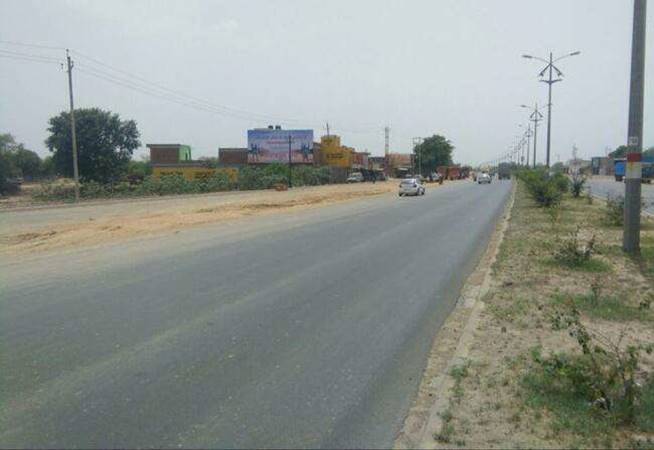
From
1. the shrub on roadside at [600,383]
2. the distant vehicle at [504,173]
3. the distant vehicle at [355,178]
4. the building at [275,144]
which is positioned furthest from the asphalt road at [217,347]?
the distant vehicle at [504,173]

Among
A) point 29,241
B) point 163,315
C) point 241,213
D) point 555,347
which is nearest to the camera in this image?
point 555,347

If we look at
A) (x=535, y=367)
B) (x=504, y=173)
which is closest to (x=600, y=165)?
(x=504, y=173)

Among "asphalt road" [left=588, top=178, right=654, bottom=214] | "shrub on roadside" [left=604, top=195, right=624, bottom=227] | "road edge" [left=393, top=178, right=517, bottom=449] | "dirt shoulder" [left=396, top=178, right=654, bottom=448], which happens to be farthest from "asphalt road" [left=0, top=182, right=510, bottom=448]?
"asphalt road" [left=588, top=178, right=654, bottom=214]

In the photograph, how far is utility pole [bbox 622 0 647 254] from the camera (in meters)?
13.6

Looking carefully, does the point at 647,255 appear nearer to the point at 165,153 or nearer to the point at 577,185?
the point at 577,185

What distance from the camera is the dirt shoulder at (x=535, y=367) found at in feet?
14.3

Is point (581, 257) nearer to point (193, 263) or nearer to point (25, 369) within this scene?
point (193, 263)

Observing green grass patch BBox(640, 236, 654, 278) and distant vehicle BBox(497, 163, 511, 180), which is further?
distant vehicle BBox(497, 163, 511, 180)

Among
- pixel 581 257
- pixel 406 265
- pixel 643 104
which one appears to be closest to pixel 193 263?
pixel 406 265

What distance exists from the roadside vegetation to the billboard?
78.0m

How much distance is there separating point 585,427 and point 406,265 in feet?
27.0

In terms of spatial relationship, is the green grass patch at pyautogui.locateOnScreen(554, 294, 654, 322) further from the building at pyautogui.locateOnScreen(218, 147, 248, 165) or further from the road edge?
the building at pyautogui.locateOnScreen(218, 147, 248, 165)

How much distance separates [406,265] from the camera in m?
12.6

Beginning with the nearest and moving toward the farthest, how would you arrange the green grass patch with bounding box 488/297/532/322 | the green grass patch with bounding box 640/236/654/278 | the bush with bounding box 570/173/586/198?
the green grass patch with bounding box 488/297/532/322 < the green grass patch with bounding box 640/236/654/278 < the bush with bounding box 570/173/586/198
